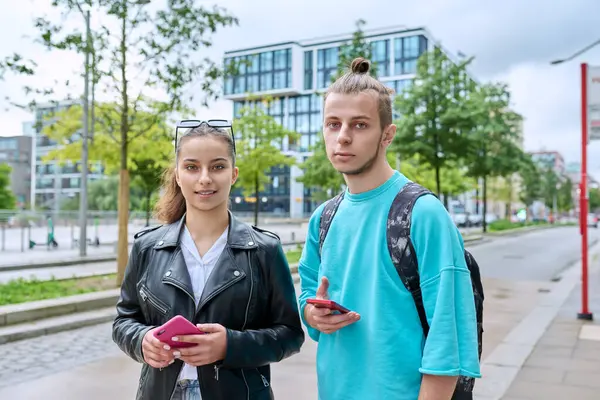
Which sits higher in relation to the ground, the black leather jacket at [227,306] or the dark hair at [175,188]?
the dark hair at [175,188]

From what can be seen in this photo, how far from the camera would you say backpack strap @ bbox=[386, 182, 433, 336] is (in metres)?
1.92

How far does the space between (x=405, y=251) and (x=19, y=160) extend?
347 ft

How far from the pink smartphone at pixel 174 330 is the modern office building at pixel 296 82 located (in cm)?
7606

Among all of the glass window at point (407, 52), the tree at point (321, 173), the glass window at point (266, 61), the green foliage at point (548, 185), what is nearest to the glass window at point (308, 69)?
the glass window at point (266, 61)

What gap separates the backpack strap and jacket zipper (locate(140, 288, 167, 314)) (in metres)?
0.85

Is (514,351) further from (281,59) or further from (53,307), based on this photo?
(281,59)

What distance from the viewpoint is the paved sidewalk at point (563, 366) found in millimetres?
5098

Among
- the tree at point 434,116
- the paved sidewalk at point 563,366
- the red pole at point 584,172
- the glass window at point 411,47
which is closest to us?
the paved sidewalk at point 563,366

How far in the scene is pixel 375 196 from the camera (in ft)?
6.73

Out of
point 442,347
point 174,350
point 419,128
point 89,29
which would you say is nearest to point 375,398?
point 442,347

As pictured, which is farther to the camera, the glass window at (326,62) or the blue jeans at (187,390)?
the glass window at (326,62)

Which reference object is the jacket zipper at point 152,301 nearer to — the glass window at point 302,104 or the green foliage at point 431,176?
the green foliage at point 431,176

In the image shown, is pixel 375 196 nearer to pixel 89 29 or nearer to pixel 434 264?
pixel 434 264

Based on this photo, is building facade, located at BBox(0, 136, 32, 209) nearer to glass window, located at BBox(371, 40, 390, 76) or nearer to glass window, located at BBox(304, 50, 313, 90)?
glass window, located at BBox(304, 50, 313, 90)
